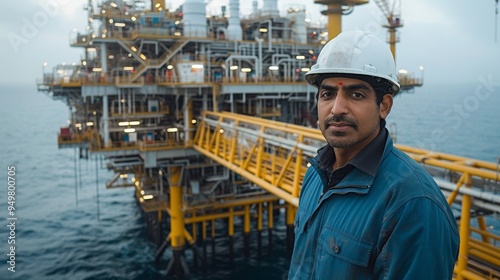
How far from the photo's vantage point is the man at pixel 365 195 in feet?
6.55

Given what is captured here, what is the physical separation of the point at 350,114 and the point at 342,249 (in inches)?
27.3

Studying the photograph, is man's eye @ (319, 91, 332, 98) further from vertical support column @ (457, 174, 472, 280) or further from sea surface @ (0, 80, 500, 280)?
sea surface @ (0, 80, 500, 280)

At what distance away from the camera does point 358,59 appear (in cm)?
236

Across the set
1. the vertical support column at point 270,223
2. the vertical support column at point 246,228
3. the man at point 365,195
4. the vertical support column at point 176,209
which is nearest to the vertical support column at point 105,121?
the vertical support column at point 176,209

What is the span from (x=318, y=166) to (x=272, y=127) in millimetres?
11531

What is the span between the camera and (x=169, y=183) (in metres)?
24.6

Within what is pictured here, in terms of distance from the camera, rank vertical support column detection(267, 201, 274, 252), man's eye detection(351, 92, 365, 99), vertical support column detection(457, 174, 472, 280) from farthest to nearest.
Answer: vertical support column detection(267, 201, 274, 252), vertical support column detection(457, 174, 472, 280), man's eye detection(351, 92, 365, 99)

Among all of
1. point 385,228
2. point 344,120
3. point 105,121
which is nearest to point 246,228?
point 105,121

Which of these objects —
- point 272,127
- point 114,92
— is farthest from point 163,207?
point 272,127

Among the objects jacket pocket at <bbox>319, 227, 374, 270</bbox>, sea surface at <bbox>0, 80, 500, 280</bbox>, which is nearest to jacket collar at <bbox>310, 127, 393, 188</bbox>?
jacket pocket at <bbox>319, 227, 374, 270</bbox>

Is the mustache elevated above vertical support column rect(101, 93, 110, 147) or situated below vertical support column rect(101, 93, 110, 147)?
above

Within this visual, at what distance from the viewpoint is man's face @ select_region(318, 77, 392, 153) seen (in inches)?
92.6

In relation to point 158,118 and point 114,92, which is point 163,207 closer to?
point 158,118

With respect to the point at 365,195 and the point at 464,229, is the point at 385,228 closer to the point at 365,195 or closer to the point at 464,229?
the point at 365,195
